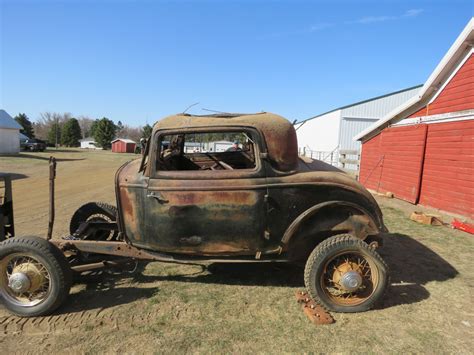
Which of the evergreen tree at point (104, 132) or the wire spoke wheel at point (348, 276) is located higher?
the evergreen tree at point (104, 132)

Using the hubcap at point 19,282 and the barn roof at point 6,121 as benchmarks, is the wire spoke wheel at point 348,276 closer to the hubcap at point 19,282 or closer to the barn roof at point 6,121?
the hubcap at point 19,282

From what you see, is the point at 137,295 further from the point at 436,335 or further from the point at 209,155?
the point at 436,335

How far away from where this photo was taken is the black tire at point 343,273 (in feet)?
12.1

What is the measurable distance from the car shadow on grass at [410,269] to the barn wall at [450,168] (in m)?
2.96

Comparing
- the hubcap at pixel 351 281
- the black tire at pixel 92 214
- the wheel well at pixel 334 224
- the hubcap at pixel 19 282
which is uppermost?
the wheel well at pixel 334 224

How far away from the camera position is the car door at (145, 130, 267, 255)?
3.64m

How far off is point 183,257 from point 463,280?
376 cm

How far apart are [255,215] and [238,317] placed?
1.08m

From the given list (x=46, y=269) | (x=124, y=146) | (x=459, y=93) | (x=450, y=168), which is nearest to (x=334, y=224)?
(x=46, y=269)

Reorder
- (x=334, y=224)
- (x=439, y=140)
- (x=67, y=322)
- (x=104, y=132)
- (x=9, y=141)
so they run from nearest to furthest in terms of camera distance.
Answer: (x=67, y=322), (x=334, y=224), (x=439, y=140), (x=9, y=141), (x=104, y=132)

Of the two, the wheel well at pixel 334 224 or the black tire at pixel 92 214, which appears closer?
the wheel well at pixel 334 224

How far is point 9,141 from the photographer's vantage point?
33406 millimetres

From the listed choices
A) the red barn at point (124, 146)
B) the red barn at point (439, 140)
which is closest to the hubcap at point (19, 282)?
the red barn at point (439, 140)

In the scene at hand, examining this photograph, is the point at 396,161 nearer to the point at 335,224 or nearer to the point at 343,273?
the point at 335,224
